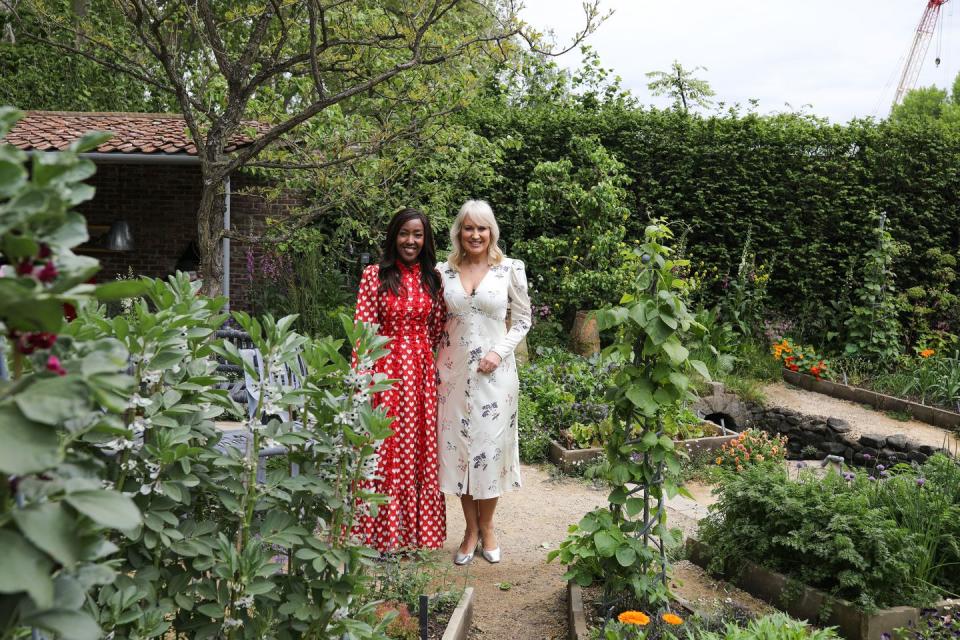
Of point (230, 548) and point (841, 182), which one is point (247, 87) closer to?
point (230, 548)

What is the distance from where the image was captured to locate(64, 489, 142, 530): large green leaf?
842 mm

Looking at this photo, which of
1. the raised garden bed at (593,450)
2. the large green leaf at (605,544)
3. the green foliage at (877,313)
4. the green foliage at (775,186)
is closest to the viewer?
the large green leaf at (605,544)

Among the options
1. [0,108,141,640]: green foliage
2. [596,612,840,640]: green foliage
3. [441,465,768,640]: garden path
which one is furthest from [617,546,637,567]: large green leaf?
[0,108,141,640]: green foliage

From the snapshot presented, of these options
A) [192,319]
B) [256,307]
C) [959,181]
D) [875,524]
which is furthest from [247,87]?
[959,181]

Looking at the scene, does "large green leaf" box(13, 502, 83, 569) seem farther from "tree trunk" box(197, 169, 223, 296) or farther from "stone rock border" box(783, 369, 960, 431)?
"stone rock border" box(783, 369, 960, 431)

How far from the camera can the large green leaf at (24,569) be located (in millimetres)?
770

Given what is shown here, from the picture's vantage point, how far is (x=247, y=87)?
15.6 feet

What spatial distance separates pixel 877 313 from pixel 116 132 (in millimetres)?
10107

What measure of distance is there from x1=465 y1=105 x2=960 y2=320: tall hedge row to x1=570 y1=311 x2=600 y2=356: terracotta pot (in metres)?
1.76

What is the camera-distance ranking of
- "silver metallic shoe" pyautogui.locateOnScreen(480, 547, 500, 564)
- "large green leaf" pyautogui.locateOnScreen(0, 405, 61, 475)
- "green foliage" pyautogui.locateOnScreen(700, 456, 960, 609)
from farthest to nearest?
"silver metallic shoe" pyautogui.locateOnScreen(480, 547, 500, 564) → "green foliage" pyautogui.locateOnScreen(700, 456, 960, 609) → "large green leaf" pyautogui.locateOnScreen(0, 405, 61, 475)

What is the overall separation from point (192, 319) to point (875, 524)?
Result: 2.93 meters

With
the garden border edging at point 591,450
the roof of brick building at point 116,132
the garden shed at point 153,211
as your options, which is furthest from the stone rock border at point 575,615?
the garden shed at point 153,211

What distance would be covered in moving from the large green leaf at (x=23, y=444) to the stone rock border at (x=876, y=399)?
8.02m

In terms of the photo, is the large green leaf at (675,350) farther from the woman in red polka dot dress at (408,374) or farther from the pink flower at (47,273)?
the pink flower at (47,273)
